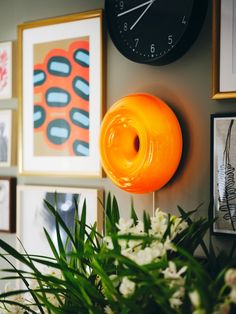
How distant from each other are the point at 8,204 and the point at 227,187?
93cm

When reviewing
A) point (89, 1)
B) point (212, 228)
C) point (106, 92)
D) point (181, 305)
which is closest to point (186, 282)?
point (181, 305)

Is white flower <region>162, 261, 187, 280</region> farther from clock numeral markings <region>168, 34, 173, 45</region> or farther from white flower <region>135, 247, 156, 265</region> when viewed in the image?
clock numeral markings <region>168, 34, 173, 45</region>

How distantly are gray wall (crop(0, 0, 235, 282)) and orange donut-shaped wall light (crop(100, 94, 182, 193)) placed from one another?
5cm

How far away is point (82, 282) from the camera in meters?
1.20

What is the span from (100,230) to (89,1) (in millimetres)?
811

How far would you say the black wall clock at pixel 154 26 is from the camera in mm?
1521

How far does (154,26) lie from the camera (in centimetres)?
159

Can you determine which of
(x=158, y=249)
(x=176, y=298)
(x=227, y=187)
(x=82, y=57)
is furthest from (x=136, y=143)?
(x=176, y=298)

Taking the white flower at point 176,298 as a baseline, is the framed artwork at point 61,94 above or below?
above

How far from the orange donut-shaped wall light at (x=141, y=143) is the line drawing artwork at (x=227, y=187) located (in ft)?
0.46

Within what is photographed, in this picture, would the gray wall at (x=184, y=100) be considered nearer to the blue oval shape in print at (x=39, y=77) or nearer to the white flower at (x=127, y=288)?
the blue oval shape in print at (x=39, y=77)

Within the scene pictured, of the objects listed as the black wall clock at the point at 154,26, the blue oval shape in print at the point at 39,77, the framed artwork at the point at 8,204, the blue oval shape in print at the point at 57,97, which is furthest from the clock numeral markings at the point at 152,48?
the framed artwork at the point at 8,204

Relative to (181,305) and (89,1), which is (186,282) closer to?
(181,305)

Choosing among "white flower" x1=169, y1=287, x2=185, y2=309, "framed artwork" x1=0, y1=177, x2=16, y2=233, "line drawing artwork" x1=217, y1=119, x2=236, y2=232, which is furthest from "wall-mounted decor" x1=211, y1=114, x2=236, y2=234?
"framed artwork" x1=0, y1=177, x2=16, y2=233
